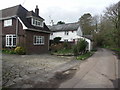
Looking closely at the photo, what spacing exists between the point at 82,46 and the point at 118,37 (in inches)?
663

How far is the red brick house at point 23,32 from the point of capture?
19.8m

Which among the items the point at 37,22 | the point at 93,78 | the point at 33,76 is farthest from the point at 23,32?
the point at 93,78

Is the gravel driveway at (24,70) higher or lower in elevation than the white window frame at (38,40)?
lower

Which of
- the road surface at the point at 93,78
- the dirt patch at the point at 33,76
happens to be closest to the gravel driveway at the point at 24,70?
the dirt patch at the point at 33,76

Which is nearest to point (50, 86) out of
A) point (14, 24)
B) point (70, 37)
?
point (14, 24)

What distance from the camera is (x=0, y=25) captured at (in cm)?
2280

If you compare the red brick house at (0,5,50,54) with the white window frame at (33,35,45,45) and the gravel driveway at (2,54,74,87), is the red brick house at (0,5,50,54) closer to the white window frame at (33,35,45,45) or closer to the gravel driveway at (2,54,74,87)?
the white window frame at (33,35,45,45)

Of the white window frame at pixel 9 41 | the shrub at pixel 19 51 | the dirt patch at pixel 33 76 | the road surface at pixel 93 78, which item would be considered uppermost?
the white window frame at pixel 9 41

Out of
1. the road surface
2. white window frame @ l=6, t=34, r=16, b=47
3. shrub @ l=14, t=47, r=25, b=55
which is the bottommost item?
the road surface

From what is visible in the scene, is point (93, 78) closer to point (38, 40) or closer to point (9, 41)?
point (38, 40)

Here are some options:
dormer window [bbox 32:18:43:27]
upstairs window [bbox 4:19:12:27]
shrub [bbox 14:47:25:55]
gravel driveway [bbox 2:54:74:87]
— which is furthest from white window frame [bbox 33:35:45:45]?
gravel driveway [bbox 2:54:74:87]

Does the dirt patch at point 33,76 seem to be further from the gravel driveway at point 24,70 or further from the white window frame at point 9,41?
the white window frame at point 9,41

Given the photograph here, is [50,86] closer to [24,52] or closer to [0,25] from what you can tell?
[24,52]

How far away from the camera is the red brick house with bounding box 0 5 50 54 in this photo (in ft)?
65.1
